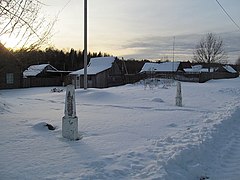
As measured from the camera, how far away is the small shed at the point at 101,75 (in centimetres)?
4562

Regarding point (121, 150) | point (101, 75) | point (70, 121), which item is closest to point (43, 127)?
point (70, 121)

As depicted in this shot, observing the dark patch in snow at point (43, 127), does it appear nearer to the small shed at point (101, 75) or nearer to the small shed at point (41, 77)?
the small shed at point (101, 75)

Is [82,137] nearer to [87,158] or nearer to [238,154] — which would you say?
[87,158]

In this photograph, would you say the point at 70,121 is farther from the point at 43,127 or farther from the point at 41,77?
the point at 41,77

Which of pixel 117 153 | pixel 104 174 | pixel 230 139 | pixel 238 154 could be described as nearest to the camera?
pixel 104 174

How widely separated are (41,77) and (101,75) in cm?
1559

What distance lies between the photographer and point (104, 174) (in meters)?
4.54

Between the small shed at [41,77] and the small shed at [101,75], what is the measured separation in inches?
189

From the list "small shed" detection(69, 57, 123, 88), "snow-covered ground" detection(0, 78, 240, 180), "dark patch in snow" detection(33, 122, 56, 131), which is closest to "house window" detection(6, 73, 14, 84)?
"small shed" detection(69, 57, 123, 88)

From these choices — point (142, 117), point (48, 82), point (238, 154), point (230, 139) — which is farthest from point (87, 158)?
point (48, 82)

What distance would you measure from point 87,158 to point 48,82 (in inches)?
1906

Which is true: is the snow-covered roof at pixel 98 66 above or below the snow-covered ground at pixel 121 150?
above

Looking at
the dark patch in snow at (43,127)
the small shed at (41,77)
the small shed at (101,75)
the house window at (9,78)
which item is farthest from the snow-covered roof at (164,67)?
the dark patch in snow at (43,127)

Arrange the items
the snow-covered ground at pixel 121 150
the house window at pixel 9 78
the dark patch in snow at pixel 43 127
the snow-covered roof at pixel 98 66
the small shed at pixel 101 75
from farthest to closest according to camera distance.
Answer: the snow-covered roof at pixel 98 66 < the small shed at pixel 101 75 < the house window at pixel 9 78 < the dark patch in snow at pixel 43 127 < the snow-covered ground at pixel 121 150
